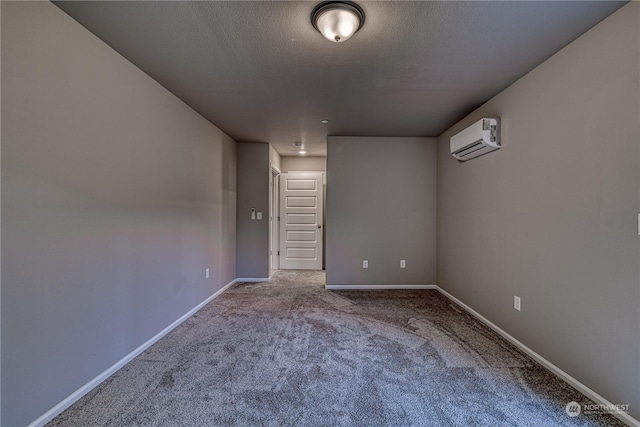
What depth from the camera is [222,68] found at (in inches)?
85.3

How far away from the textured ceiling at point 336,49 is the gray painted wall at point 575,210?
0.80ft

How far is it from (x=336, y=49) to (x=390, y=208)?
273 centimetres

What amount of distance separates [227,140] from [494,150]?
3.48 meters

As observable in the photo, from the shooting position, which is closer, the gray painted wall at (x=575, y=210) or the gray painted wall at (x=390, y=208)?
the gray painted wall at (x=575, y=210)

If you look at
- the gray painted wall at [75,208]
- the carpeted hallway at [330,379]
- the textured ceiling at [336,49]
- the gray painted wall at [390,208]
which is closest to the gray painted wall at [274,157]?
the gray painted wall at [390,208]

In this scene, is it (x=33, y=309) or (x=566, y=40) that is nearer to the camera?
(x=33, y=309)

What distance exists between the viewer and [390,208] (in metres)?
4.20

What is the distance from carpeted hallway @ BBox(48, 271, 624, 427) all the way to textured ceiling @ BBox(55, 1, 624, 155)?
2.32 metres

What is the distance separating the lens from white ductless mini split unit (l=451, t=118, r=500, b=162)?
2.59 metres

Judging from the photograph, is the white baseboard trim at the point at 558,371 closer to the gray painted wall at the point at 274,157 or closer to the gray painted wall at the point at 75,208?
the gray painted wall at the point at 75,208

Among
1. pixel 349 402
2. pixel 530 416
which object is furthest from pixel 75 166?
pixel 530 416

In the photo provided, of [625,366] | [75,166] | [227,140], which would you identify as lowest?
[625,366]

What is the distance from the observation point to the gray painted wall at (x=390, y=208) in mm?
4191

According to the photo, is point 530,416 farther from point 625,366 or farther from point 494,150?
point 494,150
